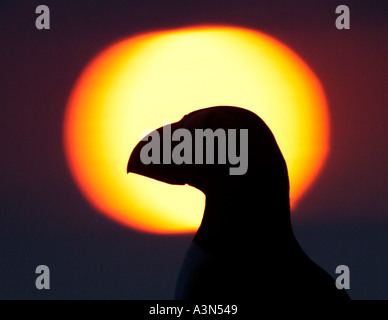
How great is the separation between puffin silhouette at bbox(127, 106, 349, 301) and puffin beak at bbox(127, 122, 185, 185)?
14 millimetres

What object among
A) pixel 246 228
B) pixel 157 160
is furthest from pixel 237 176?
pixel 157 160

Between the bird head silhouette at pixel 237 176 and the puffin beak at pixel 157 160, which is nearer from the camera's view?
the bird head silhouette at pixel 237 176

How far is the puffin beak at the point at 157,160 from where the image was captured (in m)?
2.62

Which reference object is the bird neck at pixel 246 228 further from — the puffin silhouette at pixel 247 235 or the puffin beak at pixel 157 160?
the puffin beak at pixel 157 160

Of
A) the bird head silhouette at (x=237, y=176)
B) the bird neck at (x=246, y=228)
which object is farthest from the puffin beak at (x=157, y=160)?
the bird neck at (x=246, y=228)

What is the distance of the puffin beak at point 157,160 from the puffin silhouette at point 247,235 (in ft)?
0.05

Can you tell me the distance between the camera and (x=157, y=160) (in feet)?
8.76

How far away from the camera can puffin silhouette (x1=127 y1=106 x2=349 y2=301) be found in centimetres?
241

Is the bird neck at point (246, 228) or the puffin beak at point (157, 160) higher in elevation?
the puffin beak at point (157, 160)

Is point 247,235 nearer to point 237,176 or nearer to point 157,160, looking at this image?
point 237,176

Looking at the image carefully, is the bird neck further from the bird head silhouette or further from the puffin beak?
the puffin beak

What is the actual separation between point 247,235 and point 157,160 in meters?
0.48

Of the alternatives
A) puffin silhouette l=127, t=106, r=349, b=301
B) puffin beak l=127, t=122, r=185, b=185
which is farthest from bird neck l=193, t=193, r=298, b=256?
puffin beak l=127, t=122, r=185, b=185
